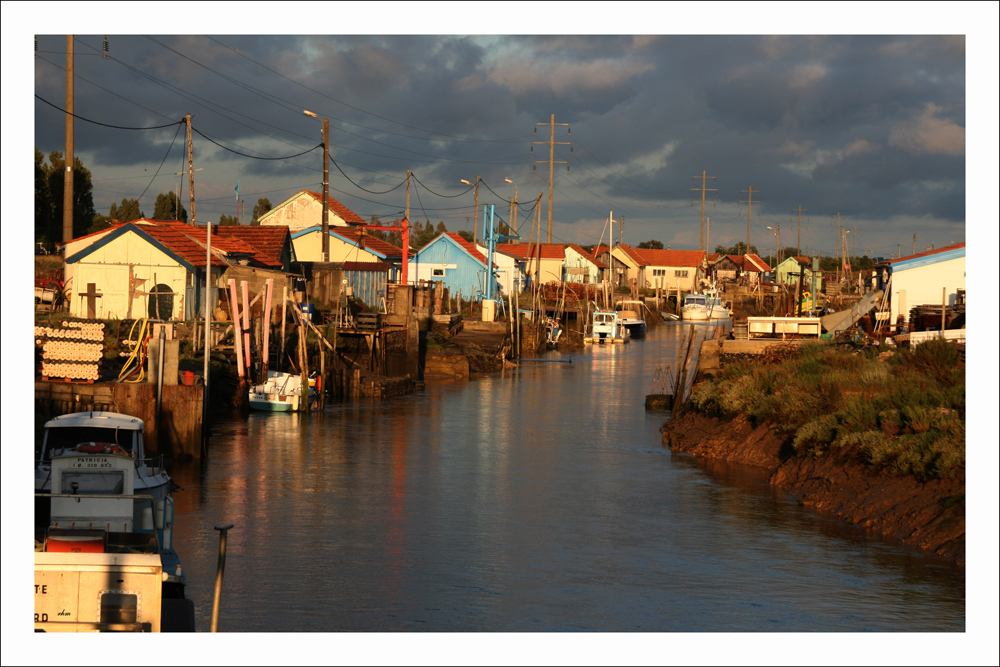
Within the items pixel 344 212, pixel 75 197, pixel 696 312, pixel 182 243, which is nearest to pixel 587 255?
pixel 696 312

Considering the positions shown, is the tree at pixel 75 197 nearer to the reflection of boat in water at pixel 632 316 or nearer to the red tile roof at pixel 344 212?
the red tile roof at pixel 344 212

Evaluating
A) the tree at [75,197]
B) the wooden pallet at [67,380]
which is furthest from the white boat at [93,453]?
the tree at [75,197]

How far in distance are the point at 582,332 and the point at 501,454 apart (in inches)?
1974

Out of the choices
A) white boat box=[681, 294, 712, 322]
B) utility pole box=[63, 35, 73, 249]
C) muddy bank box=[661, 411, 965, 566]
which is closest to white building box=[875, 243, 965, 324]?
muddy bank box=[661, 411, 965, 566]

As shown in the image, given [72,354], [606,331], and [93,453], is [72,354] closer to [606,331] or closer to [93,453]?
[93,453]

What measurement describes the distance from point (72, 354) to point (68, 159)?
6.26m

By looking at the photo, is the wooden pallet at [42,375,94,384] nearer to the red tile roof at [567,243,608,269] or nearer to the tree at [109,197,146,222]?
the tree at [109,197,146,222]

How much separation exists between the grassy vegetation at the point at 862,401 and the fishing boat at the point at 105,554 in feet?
46.2

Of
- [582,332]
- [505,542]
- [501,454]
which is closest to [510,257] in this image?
[582,332]

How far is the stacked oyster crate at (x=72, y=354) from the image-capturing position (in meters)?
26.8

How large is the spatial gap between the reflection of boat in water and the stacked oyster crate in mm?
57674

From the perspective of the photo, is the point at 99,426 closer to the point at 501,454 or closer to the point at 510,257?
the point at 501,454

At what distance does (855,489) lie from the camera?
862 inches

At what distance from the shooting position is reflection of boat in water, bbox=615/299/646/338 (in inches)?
3349
